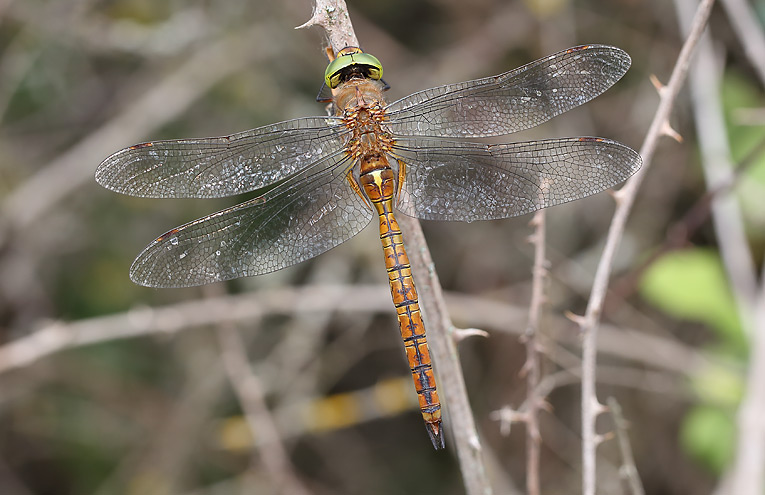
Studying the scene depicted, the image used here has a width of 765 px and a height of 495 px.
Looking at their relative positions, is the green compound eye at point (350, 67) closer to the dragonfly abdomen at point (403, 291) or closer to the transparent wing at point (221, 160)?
the transparent wing at point (221, 160)

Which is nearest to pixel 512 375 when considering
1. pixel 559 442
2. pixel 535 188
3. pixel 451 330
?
pixel 559 442

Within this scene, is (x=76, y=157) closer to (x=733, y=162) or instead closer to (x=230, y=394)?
(x=230, y=394)

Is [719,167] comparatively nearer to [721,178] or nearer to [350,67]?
[721,178]

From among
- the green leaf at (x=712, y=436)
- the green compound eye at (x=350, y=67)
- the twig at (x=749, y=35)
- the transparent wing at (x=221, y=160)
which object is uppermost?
the twig at (x=749, y=35)

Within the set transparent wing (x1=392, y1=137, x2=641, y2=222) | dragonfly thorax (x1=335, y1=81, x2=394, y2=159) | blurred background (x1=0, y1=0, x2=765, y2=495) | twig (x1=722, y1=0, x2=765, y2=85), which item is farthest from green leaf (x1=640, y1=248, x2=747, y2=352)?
dragonfly thorax (x1=335, y1=81, x2=394, y2=159)

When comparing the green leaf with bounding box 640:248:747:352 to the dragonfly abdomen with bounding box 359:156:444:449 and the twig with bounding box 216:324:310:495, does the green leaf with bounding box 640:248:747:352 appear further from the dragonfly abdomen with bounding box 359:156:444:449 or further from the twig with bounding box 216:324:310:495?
the twig with bounding box 216:324:310:495

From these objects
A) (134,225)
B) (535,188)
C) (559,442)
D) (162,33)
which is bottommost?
(559,442)

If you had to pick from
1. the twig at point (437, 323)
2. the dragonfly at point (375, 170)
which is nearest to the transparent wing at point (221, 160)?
the dragonfly at point (375, 170)

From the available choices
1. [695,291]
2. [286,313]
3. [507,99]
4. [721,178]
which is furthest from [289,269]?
[721,178]
